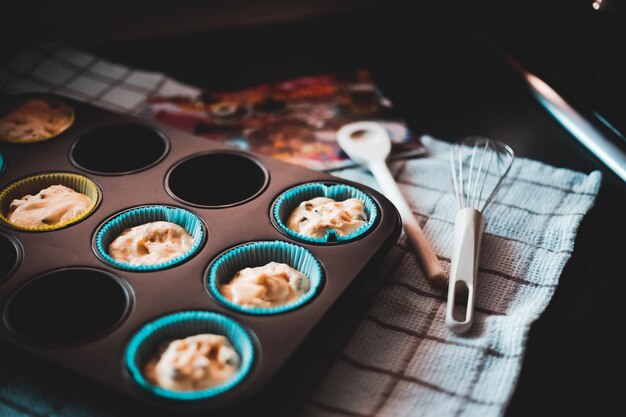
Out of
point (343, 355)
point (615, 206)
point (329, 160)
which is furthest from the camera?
point (329, 160)

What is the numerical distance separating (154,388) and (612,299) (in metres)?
0.59

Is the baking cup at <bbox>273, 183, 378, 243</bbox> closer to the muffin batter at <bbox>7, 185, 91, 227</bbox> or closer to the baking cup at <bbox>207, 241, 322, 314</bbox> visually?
the baking cup at <bbox>207, 241, 322, 314</bbox>

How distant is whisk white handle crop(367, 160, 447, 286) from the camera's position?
2.85ft

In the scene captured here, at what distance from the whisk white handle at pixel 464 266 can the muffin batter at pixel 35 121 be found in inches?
25.1

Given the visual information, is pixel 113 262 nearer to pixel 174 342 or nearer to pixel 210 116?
pixel 174 342

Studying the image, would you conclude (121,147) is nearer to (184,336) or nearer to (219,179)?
(219,179)

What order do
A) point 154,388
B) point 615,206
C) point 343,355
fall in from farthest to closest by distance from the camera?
point 615,206
point 343,355
point 154,388

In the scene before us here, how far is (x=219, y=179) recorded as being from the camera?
1013mm

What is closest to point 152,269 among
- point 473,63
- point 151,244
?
point 151,244

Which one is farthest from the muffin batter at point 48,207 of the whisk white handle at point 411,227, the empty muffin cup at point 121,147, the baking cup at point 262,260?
the whisk white handle at point 411,227

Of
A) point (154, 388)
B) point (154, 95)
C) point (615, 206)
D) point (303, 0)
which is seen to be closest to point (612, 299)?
point (615, 206)

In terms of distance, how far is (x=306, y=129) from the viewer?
1.24 meters

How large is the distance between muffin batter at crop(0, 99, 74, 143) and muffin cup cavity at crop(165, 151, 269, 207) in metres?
0.23

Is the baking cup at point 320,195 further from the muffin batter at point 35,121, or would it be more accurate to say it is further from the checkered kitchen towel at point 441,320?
the muffin batter at point 35,121
